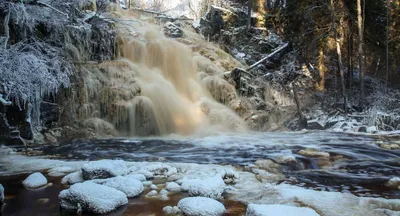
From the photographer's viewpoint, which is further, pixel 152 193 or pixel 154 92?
pixel 154 92

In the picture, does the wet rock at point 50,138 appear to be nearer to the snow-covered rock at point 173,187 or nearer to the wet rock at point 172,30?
the snow-covered rock at point 173,187

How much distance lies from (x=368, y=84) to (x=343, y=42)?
2.85 metres

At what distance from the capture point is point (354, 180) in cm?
449

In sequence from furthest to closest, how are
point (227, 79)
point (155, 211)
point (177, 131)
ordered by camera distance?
1. point (227, 79)
2. point (177, 131)
3. point (155, 211)

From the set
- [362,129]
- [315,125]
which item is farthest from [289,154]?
[315,125]

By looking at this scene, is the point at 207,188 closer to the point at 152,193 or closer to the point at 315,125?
the point at 152,193

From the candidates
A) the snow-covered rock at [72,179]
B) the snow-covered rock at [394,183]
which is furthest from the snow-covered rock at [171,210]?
the snow-covered rock at [394,183]

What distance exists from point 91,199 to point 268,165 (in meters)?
3.11

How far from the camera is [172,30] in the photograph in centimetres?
1727

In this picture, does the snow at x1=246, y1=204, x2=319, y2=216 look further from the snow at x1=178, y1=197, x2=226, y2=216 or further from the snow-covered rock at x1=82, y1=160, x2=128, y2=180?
the snow-covered rock at x1=82, y1=160, x2=128, y2=180

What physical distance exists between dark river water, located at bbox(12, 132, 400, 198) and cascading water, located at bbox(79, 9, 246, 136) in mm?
1631

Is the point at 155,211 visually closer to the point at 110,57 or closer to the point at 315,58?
the point at 110,57

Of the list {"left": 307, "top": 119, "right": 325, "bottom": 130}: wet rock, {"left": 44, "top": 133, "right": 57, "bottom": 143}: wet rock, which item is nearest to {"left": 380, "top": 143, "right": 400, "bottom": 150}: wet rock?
{"left": 307, "top": 119, "right": 325, "bottom": 130}: wet rock

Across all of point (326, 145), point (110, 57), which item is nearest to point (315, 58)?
point (326, 145)
